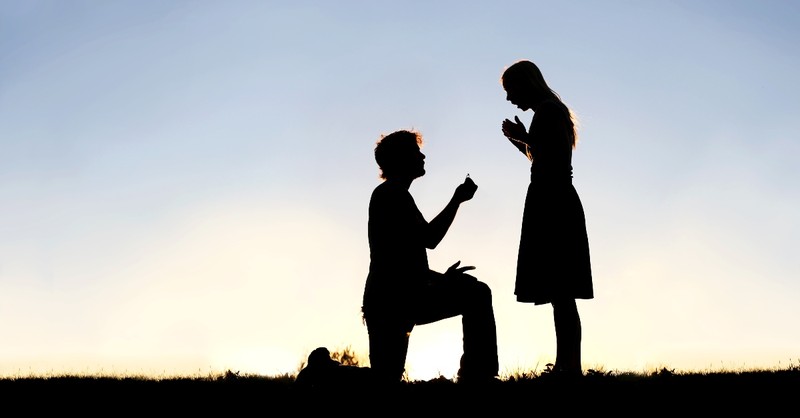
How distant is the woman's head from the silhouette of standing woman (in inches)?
3.0

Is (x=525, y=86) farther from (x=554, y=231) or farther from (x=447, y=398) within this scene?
(x=447, y=398)

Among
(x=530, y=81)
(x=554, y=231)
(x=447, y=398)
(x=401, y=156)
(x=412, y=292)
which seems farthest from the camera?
(x=530, y=81)

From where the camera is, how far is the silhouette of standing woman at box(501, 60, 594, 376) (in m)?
7.69

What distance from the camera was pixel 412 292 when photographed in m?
7.14

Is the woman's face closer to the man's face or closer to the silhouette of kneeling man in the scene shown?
the man's face

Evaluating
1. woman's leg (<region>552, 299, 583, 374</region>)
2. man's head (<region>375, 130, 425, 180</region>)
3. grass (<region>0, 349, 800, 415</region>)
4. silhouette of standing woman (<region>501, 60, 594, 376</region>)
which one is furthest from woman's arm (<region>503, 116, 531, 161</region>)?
grass (<region>0, 349, 800, 415</region>)

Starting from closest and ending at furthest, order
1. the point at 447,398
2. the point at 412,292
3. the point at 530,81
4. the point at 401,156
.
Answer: the point at 447,398
the point at 412,292
the point at 401,156
the point at 530,81

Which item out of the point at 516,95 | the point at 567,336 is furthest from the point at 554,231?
the point at 516,95

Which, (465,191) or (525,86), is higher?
(525,86)

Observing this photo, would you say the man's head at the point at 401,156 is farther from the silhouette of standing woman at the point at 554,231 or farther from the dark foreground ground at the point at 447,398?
the dark foreground ground at the point at 447,398

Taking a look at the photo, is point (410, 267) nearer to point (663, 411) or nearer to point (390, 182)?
point (390, 182)

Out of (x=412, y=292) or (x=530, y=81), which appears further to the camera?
(x=530, y=81)

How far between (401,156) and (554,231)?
5.37 feet

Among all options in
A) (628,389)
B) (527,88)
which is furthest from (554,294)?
(527,88)
